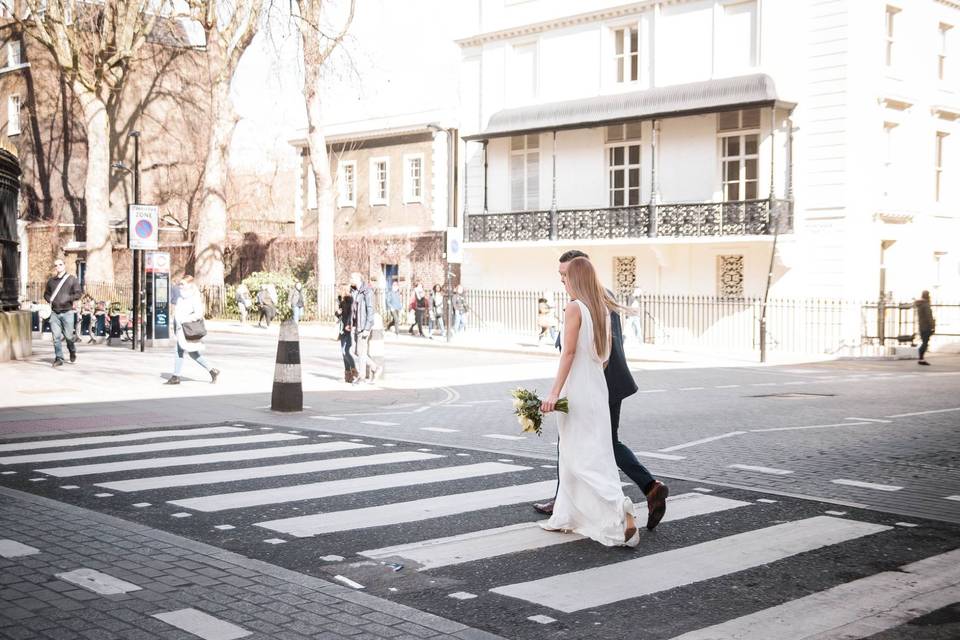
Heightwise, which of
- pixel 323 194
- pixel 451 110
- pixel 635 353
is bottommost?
pixel 635 353

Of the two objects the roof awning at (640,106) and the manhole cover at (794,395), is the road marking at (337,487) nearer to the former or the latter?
the manhole cover at (794,395)

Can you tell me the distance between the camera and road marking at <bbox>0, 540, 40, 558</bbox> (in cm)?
607

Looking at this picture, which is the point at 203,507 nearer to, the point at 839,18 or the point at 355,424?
the point at 355,424

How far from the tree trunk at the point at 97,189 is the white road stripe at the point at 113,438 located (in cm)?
3007

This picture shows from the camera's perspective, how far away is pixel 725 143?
32438 millimetres

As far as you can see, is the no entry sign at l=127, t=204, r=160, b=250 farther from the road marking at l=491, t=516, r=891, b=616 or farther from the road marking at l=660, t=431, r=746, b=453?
the road marking at l=491, t=516, r=891, b=616

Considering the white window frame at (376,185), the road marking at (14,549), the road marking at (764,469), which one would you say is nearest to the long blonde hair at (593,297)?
the road marking at (764,469)

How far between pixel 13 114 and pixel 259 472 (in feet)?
156

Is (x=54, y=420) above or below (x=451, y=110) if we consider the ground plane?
below

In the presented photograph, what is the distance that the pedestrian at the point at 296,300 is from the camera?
39500 millimetres

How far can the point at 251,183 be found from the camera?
60250mm

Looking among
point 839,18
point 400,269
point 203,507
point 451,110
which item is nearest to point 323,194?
point 400,269

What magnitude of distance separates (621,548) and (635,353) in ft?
73.1

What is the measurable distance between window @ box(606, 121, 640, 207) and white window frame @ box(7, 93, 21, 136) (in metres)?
30.5
